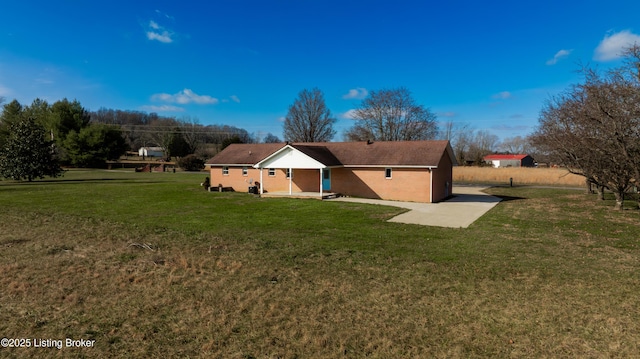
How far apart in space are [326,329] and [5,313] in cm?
564

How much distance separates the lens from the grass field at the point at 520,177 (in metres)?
39.7

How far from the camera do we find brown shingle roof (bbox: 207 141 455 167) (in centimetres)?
2412

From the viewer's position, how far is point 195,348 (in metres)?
4.93

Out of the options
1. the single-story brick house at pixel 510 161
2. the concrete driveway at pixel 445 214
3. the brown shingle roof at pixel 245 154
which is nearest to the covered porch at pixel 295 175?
the brown shingle roof at pixel 245 154

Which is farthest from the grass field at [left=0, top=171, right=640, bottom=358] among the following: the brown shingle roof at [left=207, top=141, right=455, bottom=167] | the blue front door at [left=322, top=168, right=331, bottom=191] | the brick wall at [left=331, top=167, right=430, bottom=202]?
the blue front door at [left=322, top=168, right=331, bottom=191]

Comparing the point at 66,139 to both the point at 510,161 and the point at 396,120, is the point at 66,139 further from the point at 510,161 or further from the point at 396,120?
the point at 510,161

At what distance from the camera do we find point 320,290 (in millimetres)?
7148

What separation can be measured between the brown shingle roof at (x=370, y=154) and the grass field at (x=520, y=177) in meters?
19.0

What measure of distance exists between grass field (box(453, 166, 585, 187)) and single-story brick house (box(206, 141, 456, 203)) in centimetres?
1811

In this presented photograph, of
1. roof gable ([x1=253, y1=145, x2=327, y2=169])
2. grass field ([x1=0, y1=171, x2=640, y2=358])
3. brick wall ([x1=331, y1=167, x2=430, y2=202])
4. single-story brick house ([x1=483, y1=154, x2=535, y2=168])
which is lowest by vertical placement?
grass field ([x1=0, y1=171, x2=640, y2=358])

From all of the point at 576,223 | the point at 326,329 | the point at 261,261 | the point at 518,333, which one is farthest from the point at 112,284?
the point at 576,223

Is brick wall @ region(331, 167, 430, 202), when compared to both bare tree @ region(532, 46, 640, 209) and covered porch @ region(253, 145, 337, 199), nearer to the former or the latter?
covered porch @ region(253, 145, 337, 199)

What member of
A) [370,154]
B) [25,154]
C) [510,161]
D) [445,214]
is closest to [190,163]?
[25,154]

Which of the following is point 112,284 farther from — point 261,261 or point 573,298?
point 573,298
